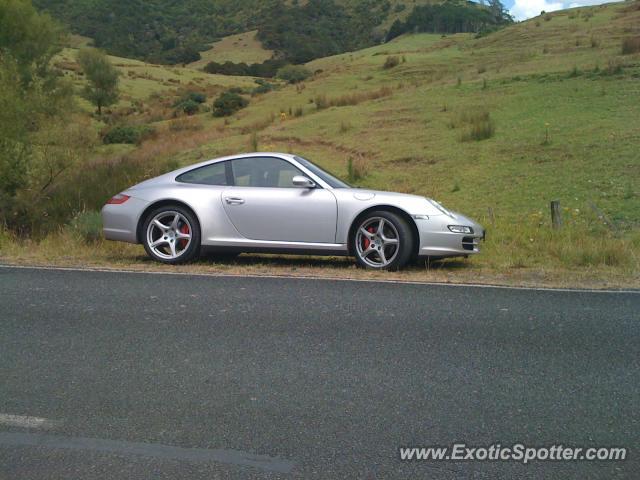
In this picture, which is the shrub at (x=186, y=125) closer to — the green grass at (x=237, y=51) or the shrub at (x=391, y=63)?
the shrub at (x=391, y=63)

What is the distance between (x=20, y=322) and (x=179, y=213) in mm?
2883

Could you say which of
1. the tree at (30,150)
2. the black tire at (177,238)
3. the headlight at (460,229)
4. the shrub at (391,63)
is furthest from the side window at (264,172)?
the shrub at (391,63)

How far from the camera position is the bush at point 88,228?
432 inches

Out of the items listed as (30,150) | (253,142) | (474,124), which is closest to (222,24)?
(253,142)

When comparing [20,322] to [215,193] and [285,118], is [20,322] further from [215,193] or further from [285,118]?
[285,118]

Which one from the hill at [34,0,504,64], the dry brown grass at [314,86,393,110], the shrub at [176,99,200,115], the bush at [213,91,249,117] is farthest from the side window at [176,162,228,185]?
the hill at [34,0,504,64]

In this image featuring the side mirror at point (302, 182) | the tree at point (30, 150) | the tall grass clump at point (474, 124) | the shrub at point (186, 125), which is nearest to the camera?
the side mirror at point (302, 182)

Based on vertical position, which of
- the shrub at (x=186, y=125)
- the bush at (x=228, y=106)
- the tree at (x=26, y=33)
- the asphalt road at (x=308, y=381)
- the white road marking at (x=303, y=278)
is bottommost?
the asphalt road at (x=308, y=381)

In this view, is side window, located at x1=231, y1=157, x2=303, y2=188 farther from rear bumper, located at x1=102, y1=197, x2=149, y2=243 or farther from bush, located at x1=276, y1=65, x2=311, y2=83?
bush, located at x1=276, y1=65, x2=311, y2=83

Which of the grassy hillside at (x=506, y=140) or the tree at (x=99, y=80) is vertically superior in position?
the tree at (x=99, y=80)

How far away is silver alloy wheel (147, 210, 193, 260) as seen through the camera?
8.54 m

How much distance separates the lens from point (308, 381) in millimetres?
4504

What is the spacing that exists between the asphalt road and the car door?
4.65 ft

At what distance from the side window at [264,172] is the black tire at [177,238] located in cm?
73
